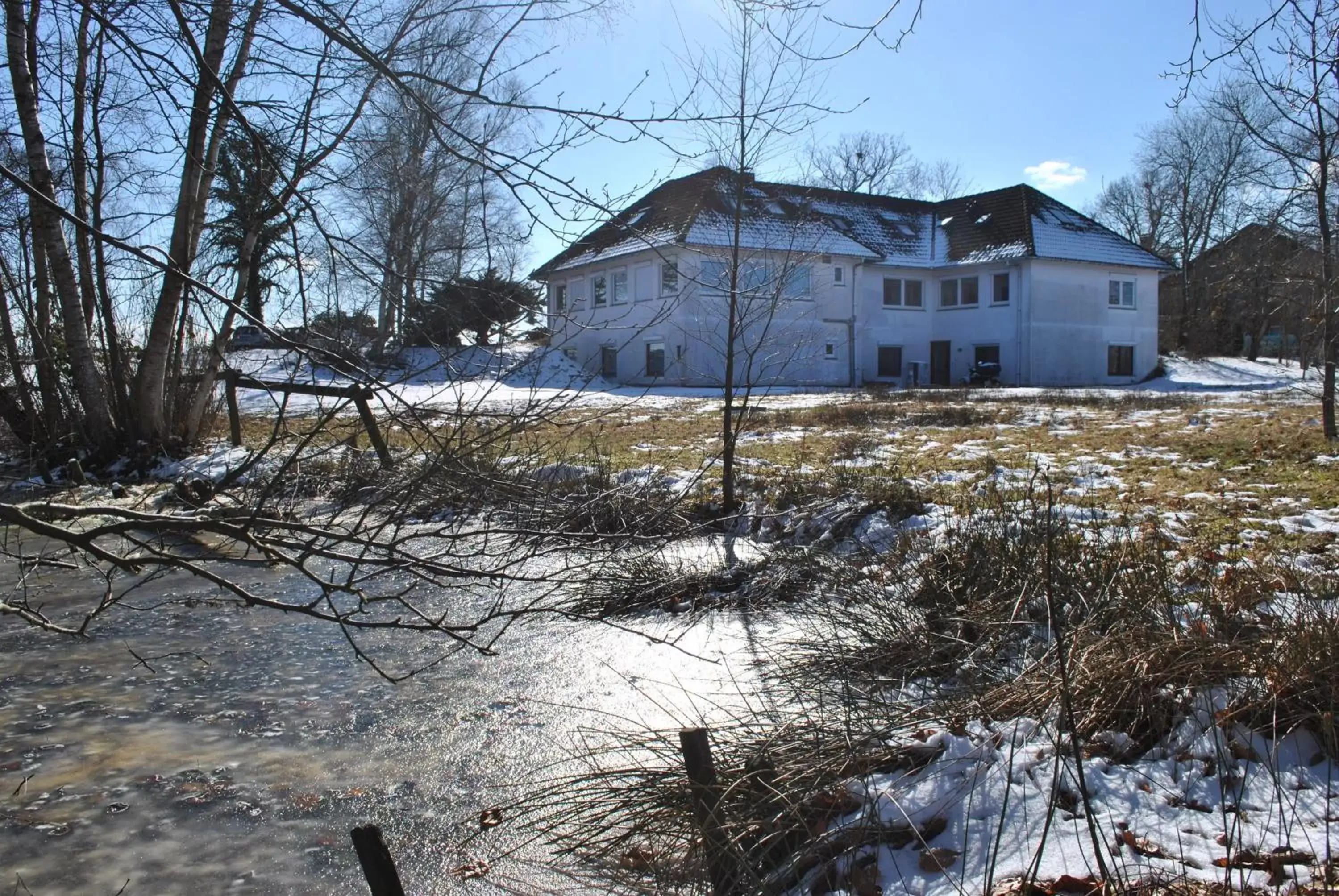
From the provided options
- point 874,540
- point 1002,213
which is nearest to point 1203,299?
point 1002,213

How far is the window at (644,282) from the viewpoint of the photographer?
3080 centimetres

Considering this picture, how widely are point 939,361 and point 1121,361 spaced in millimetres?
7001

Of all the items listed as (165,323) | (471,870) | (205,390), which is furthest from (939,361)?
(471,870)

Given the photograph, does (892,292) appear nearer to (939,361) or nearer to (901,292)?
(901,292)

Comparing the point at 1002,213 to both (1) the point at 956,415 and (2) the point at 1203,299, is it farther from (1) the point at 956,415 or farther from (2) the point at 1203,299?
(1) the point at 956,415

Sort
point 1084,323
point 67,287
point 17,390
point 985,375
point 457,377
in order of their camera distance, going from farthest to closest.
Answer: point 1084,323 → point 985,375 → point 17,390 → point 67,287 → point 457,377

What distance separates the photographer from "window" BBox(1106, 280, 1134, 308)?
36.2 metres

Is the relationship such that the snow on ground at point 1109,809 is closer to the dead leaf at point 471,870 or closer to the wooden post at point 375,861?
the dead leaf at point 471,870

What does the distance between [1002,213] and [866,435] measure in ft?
85.7

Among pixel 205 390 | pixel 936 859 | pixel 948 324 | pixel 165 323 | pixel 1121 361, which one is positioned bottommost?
pixel 936 859

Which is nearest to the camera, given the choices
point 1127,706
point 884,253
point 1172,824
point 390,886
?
point 390,886

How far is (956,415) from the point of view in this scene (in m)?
16.1

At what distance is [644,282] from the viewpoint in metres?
31.4

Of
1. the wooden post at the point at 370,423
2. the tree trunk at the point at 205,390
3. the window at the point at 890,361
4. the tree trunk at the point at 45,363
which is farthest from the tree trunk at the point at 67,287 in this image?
the window at the point at 890,361
